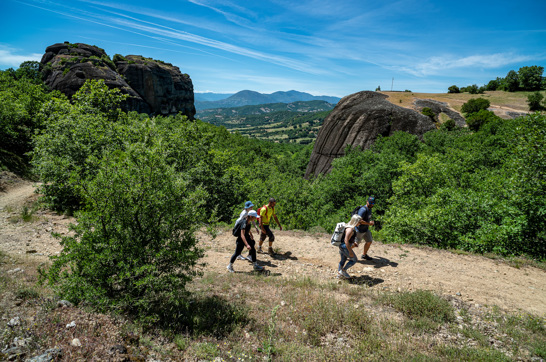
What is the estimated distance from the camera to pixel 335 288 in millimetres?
7961

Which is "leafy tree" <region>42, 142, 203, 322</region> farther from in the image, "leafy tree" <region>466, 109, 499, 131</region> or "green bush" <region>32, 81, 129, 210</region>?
Answer: "leafy tree" <region>466, 109, 499, 131</region>

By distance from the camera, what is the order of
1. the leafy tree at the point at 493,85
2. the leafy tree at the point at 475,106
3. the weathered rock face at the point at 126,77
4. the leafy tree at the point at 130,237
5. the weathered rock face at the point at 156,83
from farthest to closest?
1. the weathered rock face at the point at 156,83
2. the leafy tree at the point at 493,85
3. the weathered rock face at the point at 126,77
4. the leafy tree at the point at 475,106
5. the leafy tree at the point at 130,237

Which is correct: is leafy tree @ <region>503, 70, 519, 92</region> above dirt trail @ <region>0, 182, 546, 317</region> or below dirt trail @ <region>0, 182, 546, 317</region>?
above

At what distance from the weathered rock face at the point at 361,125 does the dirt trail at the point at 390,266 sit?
82.7ft

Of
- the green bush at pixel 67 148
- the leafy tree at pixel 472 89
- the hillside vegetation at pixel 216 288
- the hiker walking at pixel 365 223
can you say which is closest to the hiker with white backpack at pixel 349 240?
the hiker walking at pixel 365 223

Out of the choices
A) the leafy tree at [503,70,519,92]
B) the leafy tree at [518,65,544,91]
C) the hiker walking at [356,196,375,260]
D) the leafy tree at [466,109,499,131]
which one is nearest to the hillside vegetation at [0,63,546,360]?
the hiker walking at [356,196,375,260]

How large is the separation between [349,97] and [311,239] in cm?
3556

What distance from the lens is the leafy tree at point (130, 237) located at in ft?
17.7

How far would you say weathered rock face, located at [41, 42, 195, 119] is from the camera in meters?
53.5

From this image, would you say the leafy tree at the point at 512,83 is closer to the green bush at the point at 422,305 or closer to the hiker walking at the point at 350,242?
the hiker walking at the point at 350,242

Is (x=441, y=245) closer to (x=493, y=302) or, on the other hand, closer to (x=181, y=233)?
(x=493, y=302)

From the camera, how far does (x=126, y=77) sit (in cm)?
7069

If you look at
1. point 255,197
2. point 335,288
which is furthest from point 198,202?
point 255,197

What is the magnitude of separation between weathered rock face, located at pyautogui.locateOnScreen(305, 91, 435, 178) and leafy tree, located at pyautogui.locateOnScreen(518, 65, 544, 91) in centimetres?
3724
